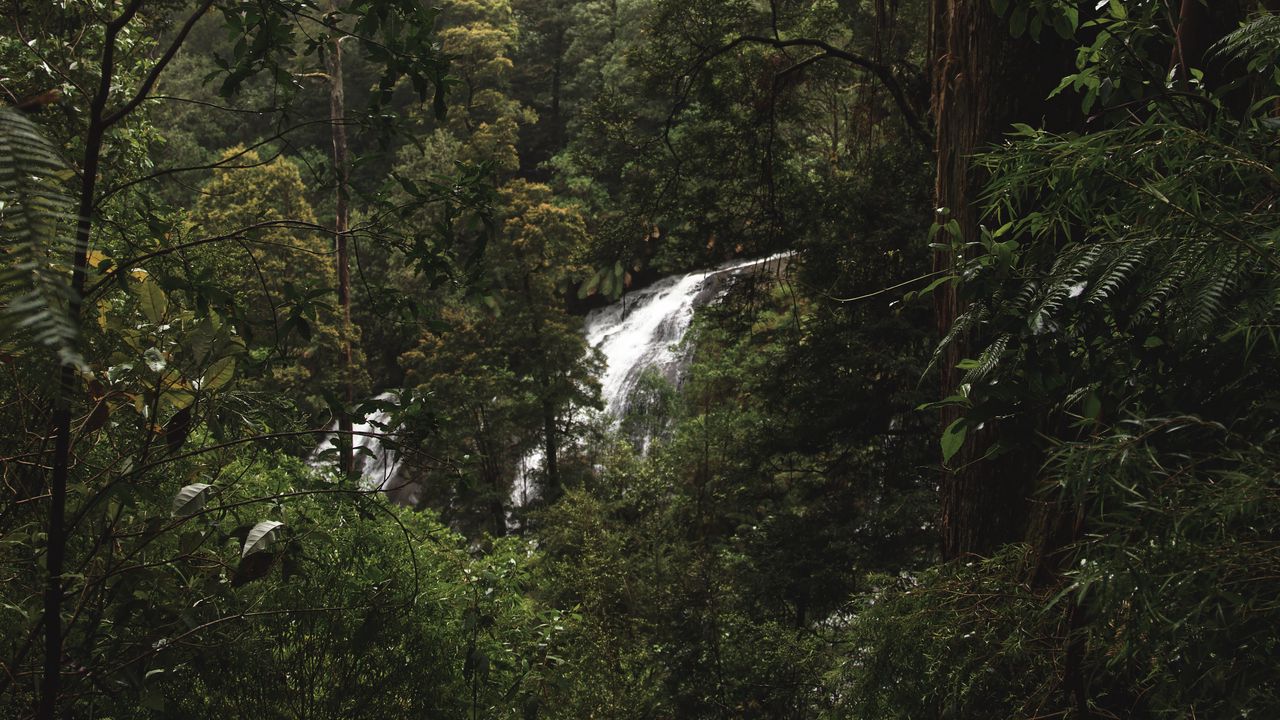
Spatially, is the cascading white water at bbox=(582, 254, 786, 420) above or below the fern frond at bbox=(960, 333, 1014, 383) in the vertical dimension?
below

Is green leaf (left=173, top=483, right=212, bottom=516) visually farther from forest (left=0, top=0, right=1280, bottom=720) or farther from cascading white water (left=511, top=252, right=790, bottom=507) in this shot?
cascading white water (left=511, top=252, right=790, bottom=507)

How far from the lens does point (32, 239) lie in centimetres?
55

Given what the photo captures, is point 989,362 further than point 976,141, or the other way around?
point 976,141

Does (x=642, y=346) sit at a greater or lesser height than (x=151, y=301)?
lesser

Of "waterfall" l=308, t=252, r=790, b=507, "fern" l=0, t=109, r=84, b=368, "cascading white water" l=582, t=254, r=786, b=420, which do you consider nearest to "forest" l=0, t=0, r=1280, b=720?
"fern" l=0, t=109, r=84, b=368

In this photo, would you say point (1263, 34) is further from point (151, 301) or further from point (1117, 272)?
point (151, 301)

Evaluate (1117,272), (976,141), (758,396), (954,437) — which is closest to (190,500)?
(954,437)

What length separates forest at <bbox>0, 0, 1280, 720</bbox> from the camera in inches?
44.9

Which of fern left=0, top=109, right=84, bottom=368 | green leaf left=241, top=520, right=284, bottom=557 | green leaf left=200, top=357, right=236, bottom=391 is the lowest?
green leaf left=241, top=520, right=284, bottom=557

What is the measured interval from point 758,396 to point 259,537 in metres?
7.08

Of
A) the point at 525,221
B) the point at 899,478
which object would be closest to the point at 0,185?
the point at 899,478

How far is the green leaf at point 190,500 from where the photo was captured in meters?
1.41

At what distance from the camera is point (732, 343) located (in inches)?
305

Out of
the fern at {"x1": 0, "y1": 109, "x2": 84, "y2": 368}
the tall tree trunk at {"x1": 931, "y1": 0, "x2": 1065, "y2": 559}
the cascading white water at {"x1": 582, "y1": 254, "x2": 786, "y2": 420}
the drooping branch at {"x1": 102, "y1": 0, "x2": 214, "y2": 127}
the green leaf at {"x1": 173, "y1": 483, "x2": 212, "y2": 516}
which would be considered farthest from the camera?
the cascading white water at {"x1": 582, "y1": 254, "x2": 786, "y2": 420}
